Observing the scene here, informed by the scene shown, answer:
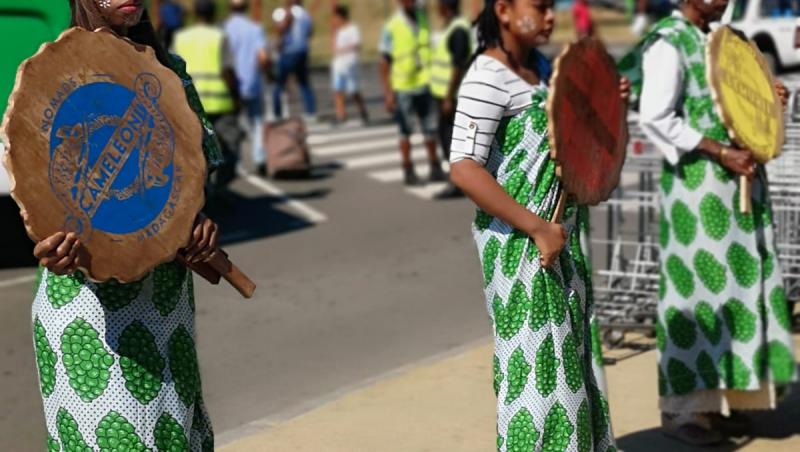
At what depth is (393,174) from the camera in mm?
15508

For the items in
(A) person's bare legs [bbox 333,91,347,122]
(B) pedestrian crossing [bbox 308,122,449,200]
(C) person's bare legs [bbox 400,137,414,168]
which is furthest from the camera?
(A) person's bare legs [bbox 333,91,347,122]

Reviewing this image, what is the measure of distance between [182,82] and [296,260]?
6.84 m

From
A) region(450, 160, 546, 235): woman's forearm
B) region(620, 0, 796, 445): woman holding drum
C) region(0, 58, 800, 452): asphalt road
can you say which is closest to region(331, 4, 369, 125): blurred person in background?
region(0, 58, 800, 452): asphalt road

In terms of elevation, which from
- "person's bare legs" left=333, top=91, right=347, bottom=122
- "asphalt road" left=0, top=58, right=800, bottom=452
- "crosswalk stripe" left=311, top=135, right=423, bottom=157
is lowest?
"person's bare legs" left=333, top=91, right=347, bottom=122

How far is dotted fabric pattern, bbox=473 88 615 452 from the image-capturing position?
15.9 feet

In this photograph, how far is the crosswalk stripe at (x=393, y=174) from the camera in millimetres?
15156

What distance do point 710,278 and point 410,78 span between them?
871 centimetres

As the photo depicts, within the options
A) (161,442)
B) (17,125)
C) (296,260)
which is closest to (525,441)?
(161,442)

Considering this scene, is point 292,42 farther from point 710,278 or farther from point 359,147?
point 710,278

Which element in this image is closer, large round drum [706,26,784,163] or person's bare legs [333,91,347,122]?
large round drum [706,26,784,163]

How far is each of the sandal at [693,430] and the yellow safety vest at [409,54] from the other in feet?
28.5

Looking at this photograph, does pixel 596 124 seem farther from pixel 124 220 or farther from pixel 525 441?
pixel 124 220

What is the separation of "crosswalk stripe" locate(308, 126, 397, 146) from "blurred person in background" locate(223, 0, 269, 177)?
279 cm

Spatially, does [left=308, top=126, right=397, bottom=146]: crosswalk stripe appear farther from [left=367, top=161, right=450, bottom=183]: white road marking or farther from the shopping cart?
the shopping cart
